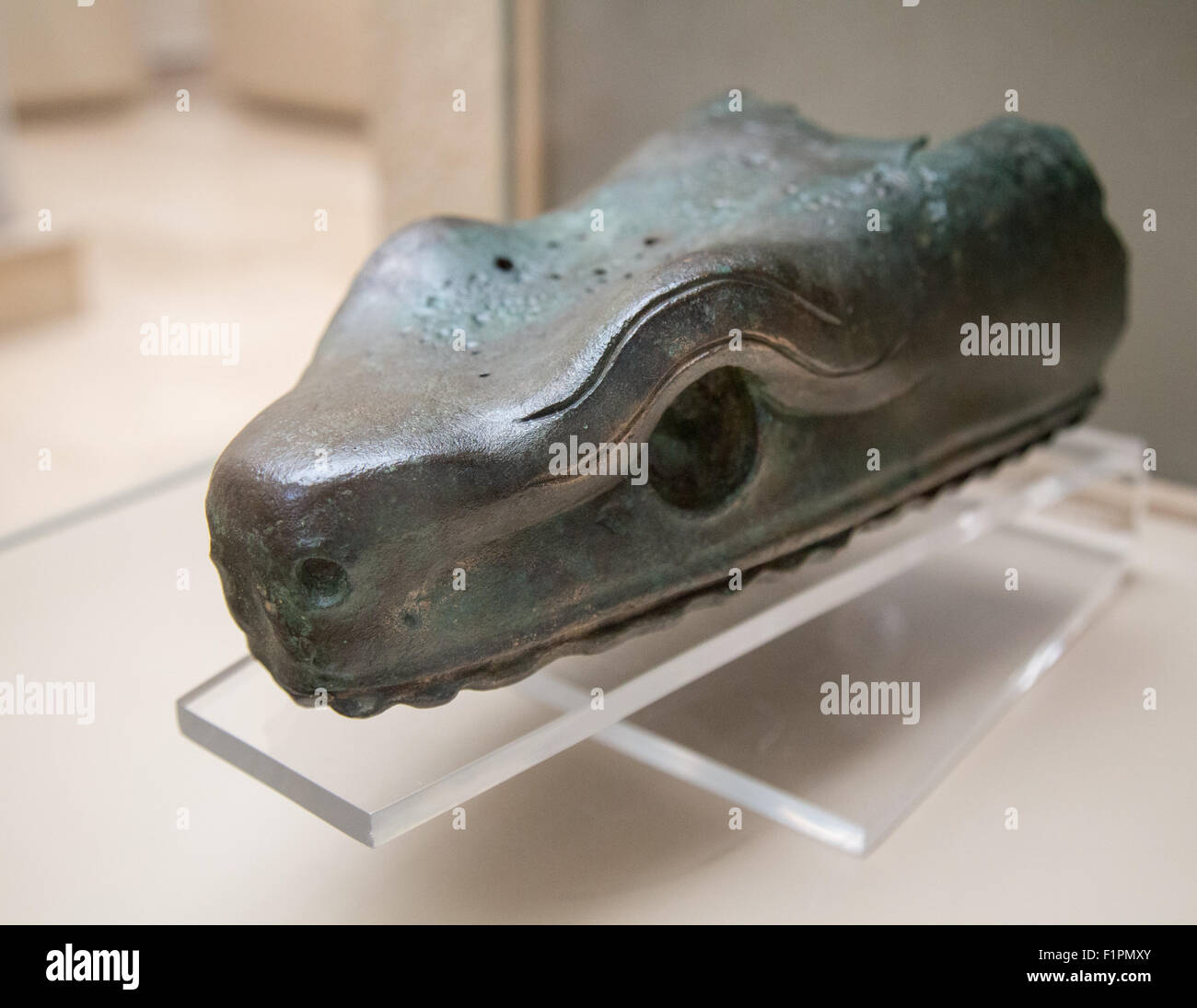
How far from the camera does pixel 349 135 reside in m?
4.01

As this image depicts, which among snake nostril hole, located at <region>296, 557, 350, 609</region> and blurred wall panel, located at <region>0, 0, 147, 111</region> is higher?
blurred wall panel, located at <region>0, 0, 147, 111</region>

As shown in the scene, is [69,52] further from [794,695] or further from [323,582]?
[794,695]

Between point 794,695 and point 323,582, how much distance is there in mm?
932

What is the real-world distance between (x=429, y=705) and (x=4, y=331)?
6.65 feet

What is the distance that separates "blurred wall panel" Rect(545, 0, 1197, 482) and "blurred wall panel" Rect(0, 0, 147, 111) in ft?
3.23

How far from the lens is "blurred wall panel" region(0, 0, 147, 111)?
3.07m

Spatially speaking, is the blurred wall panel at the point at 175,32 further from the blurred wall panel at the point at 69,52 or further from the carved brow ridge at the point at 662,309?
the carved brow ridge at the point at 662,309

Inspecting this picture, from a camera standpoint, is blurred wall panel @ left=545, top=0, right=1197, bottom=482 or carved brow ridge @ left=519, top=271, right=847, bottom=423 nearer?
carved brow ridge @ left=519, top=271, right=847, bottom=423

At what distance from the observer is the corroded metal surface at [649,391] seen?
5.62 feet

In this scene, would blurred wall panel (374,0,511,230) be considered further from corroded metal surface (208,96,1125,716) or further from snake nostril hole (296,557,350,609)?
snake nostril hole (296,557,350,609)

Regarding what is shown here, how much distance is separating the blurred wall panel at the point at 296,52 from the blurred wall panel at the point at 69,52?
230mm

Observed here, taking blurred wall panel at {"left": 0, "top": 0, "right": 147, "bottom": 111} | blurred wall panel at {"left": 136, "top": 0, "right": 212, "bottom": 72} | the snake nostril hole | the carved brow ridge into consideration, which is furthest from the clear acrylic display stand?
blurred wall panel at {"left": 136, "top": 0, "right": 212, "bottom": 72}

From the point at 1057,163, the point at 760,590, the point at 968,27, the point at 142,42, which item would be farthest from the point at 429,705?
the point at 142,42

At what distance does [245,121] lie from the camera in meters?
3.72
